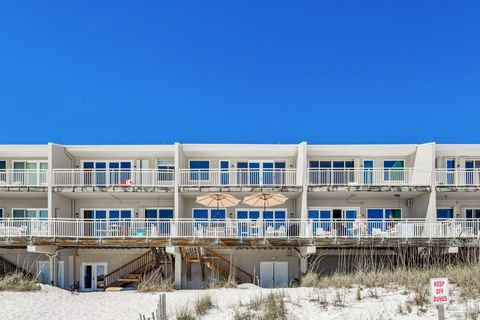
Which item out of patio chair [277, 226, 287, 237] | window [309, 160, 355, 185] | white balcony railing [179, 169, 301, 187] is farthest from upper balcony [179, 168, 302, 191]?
patio chair [277, 226, 287, 237]

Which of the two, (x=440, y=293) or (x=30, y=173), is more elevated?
(x=30, y=173)

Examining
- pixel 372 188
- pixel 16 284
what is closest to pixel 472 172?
pixel 372 188

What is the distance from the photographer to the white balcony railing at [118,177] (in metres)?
25.1

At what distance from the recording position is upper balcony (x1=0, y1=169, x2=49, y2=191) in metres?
24.2

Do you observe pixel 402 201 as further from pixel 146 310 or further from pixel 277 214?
pixel 146 310

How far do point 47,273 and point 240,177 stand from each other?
41.2 feet

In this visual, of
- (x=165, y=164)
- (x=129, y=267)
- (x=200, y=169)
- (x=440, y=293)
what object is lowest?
(x=129, y=267)

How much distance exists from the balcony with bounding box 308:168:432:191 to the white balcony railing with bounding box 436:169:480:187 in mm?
1242

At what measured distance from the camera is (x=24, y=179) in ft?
85.7

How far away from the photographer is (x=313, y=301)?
13.6 m

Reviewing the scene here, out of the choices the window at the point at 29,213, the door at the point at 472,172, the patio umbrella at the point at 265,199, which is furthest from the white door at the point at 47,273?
the door at the point at 472,172

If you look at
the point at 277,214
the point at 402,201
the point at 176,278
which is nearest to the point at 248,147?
the point at 277,214

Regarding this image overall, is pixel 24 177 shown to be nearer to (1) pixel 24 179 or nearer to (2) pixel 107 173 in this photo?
(1) pixel 24 179

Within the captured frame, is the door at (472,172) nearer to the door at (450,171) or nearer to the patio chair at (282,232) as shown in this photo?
the door at (450,171)
